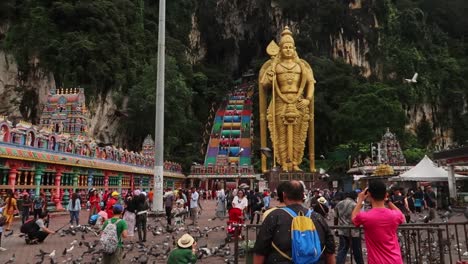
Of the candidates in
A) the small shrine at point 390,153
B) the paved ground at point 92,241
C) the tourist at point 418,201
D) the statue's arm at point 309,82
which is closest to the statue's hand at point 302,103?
the statue's arm at point 309,82

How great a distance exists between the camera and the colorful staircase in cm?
3310

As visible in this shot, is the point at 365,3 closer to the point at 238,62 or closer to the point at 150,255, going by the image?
the point at 238,62

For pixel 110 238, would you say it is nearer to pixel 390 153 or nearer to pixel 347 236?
pixel 347 236

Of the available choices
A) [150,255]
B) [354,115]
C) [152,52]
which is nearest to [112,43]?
[152,52]

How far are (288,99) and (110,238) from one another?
18.6 m

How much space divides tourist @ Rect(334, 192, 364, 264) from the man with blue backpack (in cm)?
197

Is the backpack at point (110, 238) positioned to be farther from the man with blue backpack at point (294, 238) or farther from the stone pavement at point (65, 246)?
the man with blue backpack at point (294, 238)

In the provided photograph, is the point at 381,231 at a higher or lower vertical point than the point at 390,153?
lower

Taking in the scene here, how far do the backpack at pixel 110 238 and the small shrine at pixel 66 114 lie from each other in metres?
17.5

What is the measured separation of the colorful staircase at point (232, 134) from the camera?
33100 millimetres

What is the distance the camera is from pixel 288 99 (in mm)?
22453

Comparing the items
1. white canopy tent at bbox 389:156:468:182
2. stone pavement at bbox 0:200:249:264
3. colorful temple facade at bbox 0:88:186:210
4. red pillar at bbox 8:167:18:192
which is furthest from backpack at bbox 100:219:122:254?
white canopy tent at bbox 389:156:468:182

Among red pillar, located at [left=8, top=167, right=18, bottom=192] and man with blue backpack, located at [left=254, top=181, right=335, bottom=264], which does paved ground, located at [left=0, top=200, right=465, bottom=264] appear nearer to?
red pillar, located at [left=8, top=167, right=18, bottom=192]

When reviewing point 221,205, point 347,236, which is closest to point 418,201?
point 221,205
